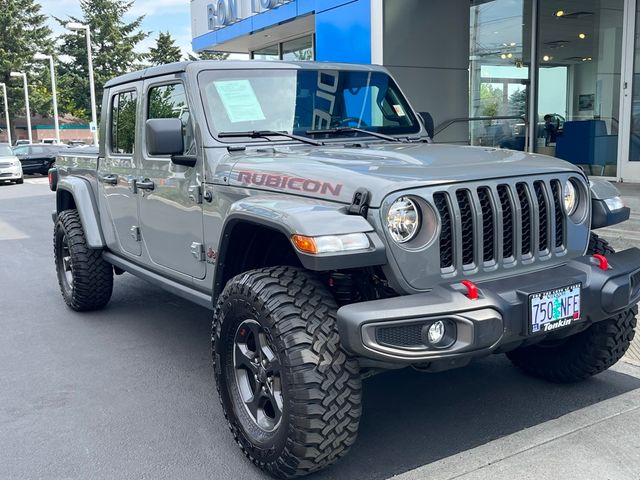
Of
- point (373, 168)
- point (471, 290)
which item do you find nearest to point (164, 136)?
point (373, 168)

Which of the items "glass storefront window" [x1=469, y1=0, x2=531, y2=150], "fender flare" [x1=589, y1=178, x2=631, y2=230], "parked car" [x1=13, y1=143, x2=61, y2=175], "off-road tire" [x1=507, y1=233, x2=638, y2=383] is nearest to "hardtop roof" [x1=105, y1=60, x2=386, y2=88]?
"fender flare" [x1=589, y1=178, x2=631, y2=230]

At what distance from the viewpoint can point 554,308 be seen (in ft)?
9.45

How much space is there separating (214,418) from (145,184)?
1.66 m

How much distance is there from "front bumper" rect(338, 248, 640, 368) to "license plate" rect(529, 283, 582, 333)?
3cm

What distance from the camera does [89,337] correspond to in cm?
530

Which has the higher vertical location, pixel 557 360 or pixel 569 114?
pixel 569 114

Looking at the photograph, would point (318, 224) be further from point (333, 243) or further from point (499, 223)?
point (499, 223)

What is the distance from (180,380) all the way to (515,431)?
209 centimetres

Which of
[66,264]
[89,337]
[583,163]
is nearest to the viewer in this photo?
[89,337]

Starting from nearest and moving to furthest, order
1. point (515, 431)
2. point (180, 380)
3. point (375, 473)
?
point (375, 473)
point (515, 431)
point (180, 380)

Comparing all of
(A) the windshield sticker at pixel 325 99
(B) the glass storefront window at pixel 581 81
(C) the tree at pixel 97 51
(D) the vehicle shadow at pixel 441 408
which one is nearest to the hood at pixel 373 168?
(A) the windshield sticker at pixel 325 99

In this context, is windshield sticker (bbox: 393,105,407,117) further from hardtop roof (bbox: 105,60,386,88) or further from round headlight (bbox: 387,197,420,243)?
round headlight (bbox: 387,197,420,243)

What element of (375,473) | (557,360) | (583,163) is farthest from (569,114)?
(375,473)

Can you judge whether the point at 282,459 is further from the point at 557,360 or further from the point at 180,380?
the point at 557,360
